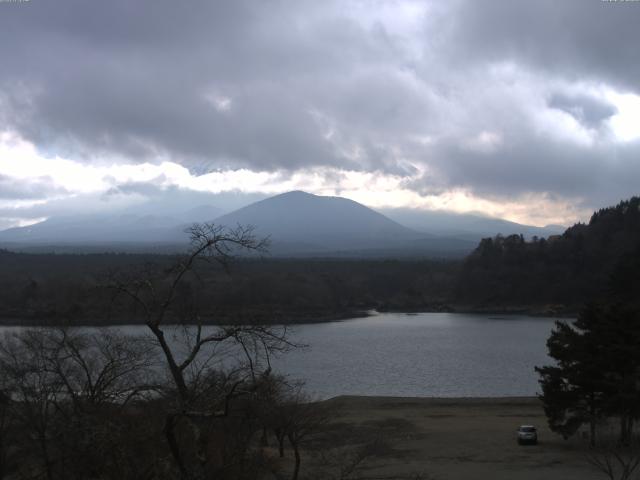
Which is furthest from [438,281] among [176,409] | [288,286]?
[176,409]

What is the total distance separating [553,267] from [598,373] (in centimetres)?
5491

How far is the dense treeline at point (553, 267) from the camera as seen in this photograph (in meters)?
62.8

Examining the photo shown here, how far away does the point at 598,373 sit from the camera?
14453 millimetres

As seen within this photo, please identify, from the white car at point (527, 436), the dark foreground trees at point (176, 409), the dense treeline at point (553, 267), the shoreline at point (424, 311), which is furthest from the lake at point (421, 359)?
the dark foreground trees at point (176, 409)

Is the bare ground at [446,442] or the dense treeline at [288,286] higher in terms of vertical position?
the dense treeline at [288,286]

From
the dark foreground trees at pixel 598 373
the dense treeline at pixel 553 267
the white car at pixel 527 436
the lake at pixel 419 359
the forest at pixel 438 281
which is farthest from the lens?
the dense treeline at pixel 553 267

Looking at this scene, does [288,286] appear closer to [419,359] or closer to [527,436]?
[419,359]

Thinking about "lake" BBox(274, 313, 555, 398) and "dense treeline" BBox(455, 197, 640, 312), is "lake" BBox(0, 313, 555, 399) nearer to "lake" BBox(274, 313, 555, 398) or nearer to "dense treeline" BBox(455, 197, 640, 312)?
"lake" BBox(274, 313, 555, 398)

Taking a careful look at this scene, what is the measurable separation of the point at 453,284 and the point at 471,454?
57.5 meters

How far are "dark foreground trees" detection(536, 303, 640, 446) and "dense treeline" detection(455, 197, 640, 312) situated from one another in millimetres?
46295

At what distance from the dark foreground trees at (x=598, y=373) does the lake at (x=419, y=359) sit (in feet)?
30.6

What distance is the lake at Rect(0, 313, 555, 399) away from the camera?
83.5ft

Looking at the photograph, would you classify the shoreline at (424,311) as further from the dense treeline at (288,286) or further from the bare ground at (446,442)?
the bare ground at (446,442)

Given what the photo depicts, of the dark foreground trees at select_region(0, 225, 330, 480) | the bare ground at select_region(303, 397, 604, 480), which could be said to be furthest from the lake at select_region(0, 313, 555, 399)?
the dark foreground trees at select_region(0, 225, 330, 480)
